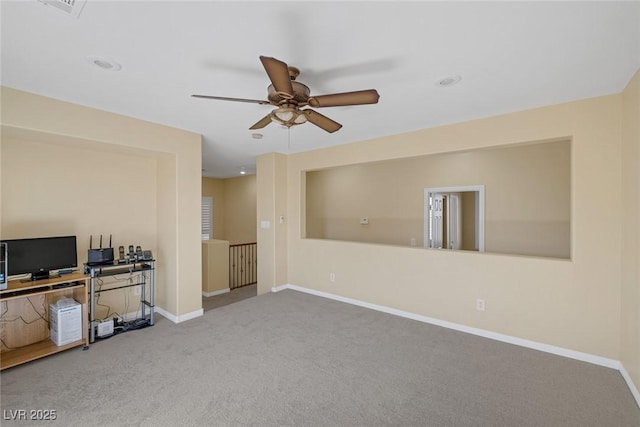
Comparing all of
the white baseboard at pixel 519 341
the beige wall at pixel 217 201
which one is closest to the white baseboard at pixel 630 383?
the white baseboard at pixel 519 341

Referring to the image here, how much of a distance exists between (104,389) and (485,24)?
3.86m

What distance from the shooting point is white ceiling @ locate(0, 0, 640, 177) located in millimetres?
1566

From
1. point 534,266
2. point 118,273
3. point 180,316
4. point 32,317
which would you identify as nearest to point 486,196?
point 534,266

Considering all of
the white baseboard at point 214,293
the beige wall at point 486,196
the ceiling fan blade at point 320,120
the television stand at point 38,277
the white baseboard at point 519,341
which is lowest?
the white baseboard at point 214,293

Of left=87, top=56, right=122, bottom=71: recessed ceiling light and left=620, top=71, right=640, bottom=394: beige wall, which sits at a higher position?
left=87, top=56, right=122, bottom=71: recessed ceiling light

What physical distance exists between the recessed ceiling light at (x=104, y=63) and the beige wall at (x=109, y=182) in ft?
3.65

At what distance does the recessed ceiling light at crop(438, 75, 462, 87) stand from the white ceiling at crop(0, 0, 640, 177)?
0.15 ft

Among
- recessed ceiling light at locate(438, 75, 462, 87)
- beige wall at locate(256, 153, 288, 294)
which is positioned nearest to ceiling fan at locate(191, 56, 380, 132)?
recessed ceiling light at locate(438, 75, 462, 87)

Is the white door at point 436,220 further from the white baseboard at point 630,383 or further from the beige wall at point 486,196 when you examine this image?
the white baseboard at point 630,383

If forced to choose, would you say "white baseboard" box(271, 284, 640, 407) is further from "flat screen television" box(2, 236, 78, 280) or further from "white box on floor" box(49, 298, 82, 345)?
"flat screen television" box(2, 236, 78, 280)

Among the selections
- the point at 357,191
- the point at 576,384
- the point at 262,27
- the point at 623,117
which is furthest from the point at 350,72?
the point at 357,191

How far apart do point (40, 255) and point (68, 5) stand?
260cm

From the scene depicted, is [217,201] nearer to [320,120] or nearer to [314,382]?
[320,120]

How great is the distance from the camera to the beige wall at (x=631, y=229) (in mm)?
2205
